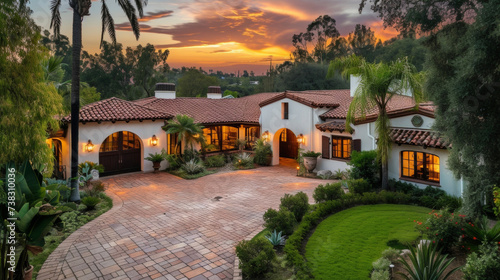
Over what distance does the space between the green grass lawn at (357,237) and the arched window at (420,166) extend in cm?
222

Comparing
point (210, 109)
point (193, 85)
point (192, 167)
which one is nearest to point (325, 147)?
point (192, 167)

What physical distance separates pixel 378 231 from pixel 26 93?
10577mm

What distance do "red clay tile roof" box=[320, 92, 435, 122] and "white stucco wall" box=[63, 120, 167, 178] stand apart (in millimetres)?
10538

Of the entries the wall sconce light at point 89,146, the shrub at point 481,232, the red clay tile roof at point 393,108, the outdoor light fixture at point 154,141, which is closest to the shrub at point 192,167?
the outdoor light fixture at point 154,141

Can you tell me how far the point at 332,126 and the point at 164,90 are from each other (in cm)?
1475

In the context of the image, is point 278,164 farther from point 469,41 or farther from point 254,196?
point 469,41

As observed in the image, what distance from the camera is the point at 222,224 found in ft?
36.1

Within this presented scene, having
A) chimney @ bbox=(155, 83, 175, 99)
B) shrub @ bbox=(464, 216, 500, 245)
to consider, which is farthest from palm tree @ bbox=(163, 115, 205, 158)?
shrub @ bbox=(464, 216, 500, 245)

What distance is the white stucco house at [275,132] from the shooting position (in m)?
14.2

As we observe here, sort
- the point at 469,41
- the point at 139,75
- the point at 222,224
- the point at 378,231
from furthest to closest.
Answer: the point at 139,75
the point at 222,224
the point at 378,231
the point at 469,41

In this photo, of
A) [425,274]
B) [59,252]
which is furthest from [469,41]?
[59,252]

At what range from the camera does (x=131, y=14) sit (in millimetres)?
13523

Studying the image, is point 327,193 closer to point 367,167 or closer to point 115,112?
point 367,167

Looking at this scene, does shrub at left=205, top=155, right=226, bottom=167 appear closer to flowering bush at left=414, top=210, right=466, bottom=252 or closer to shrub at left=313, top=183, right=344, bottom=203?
shrub at left=313, top=183, right=344, bottom=203
